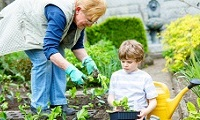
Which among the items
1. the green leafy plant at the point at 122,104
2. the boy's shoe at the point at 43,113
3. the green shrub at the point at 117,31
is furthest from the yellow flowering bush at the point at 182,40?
the green leafy plant at the point at 122,104

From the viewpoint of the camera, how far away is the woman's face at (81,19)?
416cm

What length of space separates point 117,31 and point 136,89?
5.81m

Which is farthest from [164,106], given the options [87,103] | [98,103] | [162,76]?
[162,76]

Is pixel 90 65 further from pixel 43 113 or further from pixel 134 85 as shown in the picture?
pixel 43 113

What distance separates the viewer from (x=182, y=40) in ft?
22.7

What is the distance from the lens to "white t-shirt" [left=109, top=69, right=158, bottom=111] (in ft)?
13.5

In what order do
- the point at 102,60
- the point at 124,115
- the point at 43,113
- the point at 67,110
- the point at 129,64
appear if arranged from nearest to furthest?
the point at 124,115, the point at 129,64, the point at 43,113, the point at 67,110, the point at 102,60

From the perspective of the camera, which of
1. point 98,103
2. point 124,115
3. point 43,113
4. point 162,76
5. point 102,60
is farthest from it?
point 162,76

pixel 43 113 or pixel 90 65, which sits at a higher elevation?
pixel 90 65

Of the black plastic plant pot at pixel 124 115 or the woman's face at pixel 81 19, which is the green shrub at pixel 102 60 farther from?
the black plastic plant pot at pixel 124 115

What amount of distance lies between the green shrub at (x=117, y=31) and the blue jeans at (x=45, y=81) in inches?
190

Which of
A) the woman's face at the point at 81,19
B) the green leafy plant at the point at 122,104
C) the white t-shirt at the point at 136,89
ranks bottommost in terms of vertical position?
the green leafy plant at the point at 122,104

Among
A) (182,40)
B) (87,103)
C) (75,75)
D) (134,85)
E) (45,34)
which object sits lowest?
(87,103)

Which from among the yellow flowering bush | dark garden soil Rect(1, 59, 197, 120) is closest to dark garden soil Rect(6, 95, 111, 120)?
dark garden soil Rect(1, 59, 197, 120)
